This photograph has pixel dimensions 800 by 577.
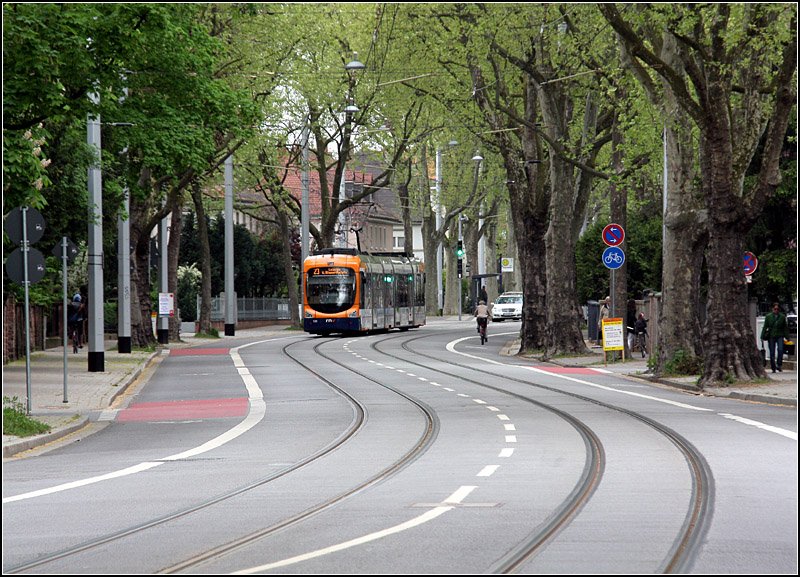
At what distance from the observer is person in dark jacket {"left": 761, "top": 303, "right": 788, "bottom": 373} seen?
33.5 metres

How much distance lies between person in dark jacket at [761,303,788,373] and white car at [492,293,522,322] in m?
55.8

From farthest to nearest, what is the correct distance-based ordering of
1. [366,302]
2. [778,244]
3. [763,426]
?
[366,302]
[778,244]
[763,426]

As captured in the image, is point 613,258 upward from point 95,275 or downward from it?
upward

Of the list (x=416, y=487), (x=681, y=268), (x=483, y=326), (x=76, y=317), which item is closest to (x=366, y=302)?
(x=483, y=326)

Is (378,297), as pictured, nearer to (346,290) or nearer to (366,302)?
Answer: (366,302)

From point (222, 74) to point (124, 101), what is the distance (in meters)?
10.2

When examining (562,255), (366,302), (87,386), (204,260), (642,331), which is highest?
(204,260)

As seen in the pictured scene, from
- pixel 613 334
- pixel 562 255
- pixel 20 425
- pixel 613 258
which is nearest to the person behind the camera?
pixel 20 425

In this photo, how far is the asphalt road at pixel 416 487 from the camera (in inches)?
348

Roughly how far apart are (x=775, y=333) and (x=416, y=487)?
2259 centimetres

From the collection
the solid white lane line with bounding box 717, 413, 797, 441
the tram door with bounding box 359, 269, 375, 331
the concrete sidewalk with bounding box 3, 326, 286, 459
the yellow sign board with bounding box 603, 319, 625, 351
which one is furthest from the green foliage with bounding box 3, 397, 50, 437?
the tram door with bounding box 359, 269, 375, 331

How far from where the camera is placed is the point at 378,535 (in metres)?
9.62

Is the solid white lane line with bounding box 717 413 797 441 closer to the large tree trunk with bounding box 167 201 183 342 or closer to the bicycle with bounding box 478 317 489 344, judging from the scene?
the bicycle with bounding box 478 317 489 344

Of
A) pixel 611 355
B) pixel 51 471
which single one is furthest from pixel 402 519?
pixel 611 355
